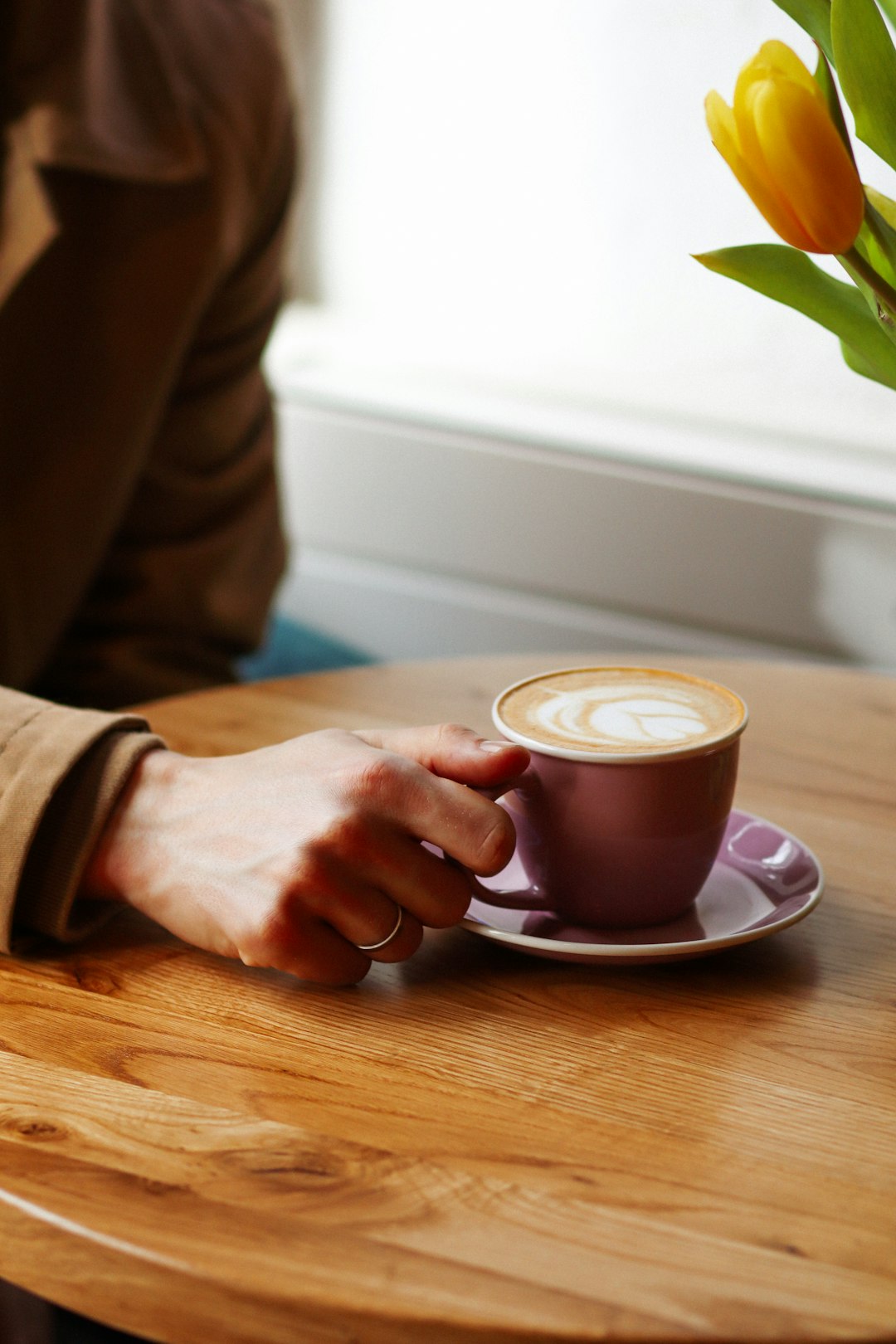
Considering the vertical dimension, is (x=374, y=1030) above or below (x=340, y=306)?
below

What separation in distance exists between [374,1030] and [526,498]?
1.28 m

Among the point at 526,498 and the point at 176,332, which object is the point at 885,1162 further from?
the point at 526,498

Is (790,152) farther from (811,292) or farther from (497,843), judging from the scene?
(497,843)

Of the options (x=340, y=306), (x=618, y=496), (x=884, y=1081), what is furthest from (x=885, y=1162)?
(x=340, y=306)

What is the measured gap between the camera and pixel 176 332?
4.41 ft

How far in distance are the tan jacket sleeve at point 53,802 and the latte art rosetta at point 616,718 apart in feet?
0.71

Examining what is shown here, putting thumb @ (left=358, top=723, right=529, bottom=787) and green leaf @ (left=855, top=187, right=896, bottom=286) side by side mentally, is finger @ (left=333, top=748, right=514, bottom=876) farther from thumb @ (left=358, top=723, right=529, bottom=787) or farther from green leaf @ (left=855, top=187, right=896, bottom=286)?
green leaf @ (left=855, top=187, right=896, bottom=286)

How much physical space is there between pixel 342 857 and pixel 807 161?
337 mm

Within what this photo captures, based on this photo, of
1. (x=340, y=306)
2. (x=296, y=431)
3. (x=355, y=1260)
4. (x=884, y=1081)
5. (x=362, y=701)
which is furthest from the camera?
(x=340, y=306)

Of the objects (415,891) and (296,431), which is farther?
(296,431)

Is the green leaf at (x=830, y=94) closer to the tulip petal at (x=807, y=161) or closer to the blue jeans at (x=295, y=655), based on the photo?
the tulip petal at (x=807, y=161)

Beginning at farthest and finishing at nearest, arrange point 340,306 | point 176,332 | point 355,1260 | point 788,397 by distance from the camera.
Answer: point 340,306
point 788,397
point 176,332
point 355,1260

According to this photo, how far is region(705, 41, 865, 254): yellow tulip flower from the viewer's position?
52 centimetres

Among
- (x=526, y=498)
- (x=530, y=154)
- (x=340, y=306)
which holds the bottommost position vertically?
(x=526, y=498)
